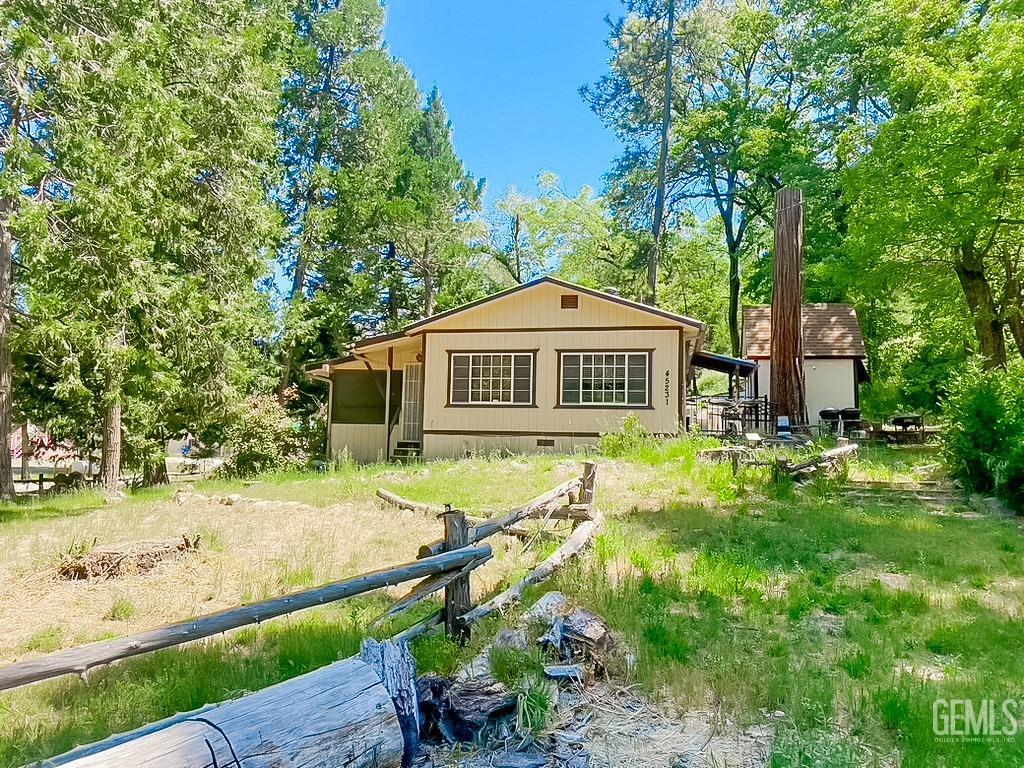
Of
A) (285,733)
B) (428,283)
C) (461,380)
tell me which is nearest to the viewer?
(285,733)

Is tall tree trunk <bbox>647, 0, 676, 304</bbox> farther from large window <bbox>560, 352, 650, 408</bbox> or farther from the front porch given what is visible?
the front porch

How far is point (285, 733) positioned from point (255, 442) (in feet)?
59.6

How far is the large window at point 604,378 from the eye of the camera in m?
16.2

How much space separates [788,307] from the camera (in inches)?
694

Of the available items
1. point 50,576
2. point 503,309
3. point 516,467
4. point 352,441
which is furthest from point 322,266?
point 50,576

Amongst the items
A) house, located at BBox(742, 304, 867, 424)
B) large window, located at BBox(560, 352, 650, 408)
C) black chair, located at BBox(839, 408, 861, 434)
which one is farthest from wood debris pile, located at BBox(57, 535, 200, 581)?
house, located at BBox(742, 304, 867, 424)

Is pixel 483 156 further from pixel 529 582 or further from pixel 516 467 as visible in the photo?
pixel 529 582

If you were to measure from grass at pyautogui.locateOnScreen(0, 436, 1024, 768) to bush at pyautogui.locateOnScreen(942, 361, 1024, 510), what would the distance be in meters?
1.08

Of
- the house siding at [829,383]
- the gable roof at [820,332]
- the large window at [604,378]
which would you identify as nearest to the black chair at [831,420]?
the house siding at [829,383]

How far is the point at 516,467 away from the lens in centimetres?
1333

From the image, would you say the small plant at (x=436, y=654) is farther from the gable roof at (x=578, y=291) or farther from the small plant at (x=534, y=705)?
the gable roof at (x=578, y=291)

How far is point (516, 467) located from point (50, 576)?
823 centimetres

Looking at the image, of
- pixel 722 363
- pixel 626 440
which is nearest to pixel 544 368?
pixel 626 440

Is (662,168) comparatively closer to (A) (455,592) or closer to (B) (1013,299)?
(B) (1013,299)
